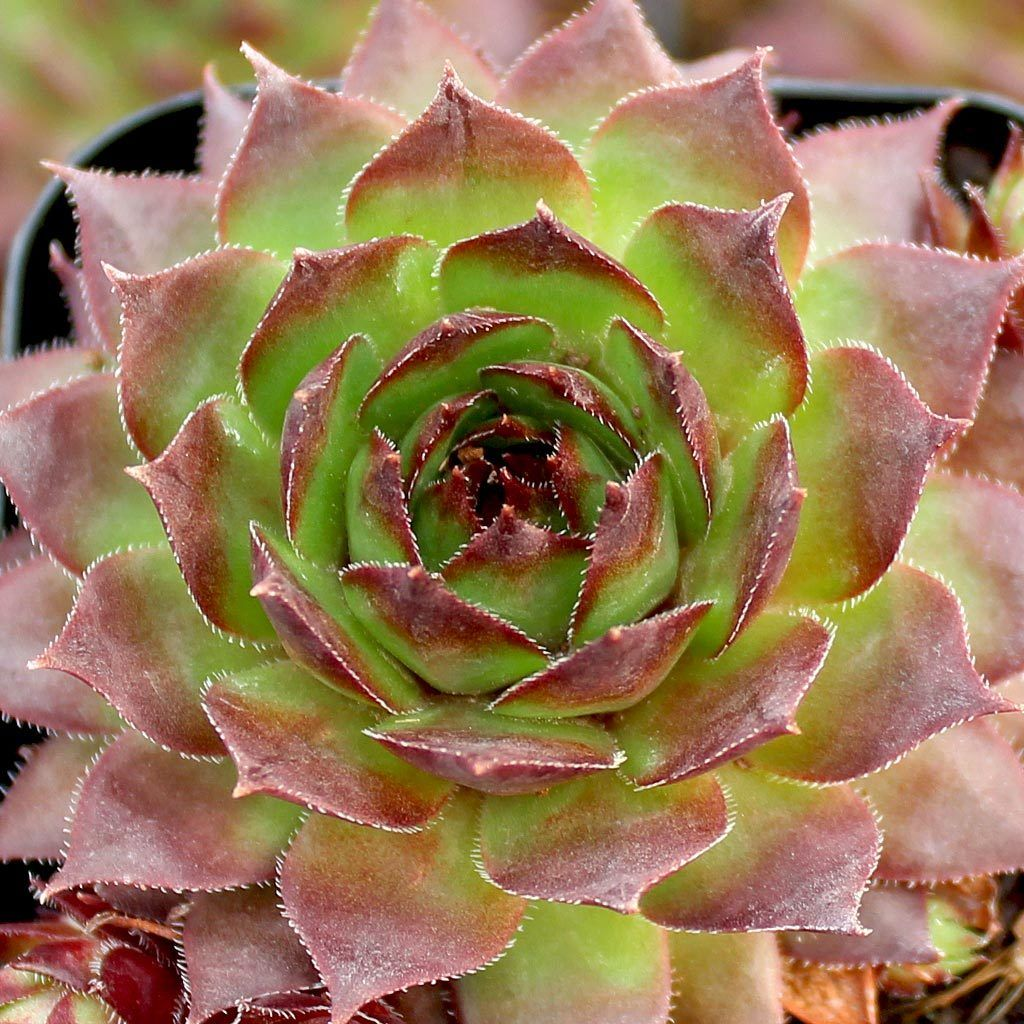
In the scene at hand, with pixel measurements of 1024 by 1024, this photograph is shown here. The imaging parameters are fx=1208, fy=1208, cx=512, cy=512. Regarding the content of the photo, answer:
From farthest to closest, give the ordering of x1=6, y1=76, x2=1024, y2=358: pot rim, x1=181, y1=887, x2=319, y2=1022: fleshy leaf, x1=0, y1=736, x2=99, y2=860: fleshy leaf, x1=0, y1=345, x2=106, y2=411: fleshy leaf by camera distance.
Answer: x1=6, y1=76, x2=1024, y2=358: pot rim → x1=0, y1=345, x2=106, y2=411: fleshy leaf → x1=0, y1=736, x2=99, y2=860: fleshy leaf → x1=181, y1=887, x2=319, y2=1022: fleshy leaf

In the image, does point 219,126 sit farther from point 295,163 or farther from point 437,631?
point 437,631

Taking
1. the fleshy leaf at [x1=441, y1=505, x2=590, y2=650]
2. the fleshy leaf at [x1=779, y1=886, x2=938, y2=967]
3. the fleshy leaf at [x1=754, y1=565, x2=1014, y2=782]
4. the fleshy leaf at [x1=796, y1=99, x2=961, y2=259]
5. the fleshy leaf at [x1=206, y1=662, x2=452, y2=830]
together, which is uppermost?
the fleshy leaf at [x1=796, y1=99, x2=961, y2=259]

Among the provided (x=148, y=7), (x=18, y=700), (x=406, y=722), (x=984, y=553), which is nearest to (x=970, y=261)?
(x=984, y=553)

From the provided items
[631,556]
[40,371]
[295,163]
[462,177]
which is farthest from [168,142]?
[631,556]

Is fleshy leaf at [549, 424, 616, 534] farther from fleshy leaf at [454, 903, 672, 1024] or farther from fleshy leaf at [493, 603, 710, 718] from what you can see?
fleshy leaf at [454, 903, 672, 1024]

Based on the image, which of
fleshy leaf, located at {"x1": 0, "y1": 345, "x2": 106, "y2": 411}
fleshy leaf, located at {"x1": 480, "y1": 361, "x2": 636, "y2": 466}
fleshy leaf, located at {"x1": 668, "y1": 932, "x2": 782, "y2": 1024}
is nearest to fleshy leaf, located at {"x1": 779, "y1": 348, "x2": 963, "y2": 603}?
fleshy leaf, located at {"x1": 480, "y1": 361, "x2": 636, "y2": 466}

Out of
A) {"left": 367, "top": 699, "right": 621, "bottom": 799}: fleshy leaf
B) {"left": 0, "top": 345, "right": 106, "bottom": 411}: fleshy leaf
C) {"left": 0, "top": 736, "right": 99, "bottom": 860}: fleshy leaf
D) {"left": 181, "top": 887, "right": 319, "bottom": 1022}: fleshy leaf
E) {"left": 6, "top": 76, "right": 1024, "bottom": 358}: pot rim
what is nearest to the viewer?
{"left": 367, "top": 699, "right": 621, "bottom": 799}: fleshy leaf

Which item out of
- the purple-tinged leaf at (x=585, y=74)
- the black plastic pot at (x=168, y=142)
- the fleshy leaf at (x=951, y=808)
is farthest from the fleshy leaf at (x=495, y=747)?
the black plastic pot at (x=168, y=142)

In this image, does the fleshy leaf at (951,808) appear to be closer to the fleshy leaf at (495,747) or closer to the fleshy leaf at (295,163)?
the fleshy leaf at (495,747)
